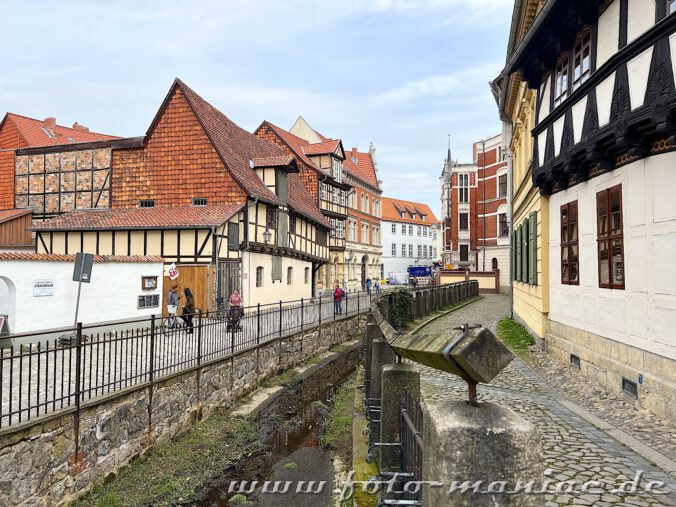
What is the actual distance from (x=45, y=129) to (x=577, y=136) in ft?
110

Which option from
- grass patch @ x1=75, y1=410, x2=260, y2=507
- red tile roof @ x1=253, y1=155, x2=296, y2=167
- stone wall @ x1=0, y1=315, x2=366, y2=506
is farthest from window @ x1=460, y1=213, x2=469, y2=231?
grass patch @ x1=75, y1=410, x2=260, y2=507

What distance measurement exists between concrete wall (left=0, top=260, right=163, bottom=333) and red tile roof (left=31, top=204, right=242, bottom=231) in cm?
375

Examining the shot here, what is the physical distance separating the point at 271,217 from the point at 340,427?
1529 centimetres

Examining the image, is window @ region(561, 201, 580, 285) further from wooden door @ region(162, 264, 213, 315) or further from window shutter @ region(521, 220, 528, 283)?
wooden door @ region(162, 264, 213, 315)

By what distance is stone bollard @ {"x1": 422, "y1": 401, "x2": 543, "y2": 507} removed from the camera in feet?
6.80

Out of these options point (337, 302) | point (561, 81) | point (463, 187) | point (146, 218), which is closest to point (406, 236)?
point (463, 187)

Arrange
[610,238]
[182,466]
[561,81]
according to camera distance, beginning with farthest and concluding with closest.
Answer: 1. [561,81]
2. [610,238]
3. [182,466]

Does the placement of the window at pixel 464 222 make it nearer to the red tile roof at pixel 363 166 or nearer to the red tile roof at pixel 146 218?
the red tile roof at pixel 363 166

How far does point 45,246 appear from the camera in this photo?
70.2ft

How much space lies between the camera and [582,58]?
384 inches

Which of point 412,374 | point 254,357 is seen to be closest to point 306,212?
point 254,357

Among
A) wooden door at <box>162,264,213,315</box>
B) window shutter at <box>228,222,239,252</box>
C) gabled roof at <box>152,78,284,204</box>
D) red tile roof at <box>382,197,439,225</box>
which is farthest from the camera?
red tile roof at <box>382,197,439,225</box>

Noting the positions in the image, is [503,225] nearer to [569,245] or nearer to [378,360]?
[569,245]

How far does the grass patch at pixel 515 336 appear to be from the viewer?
13241mm
